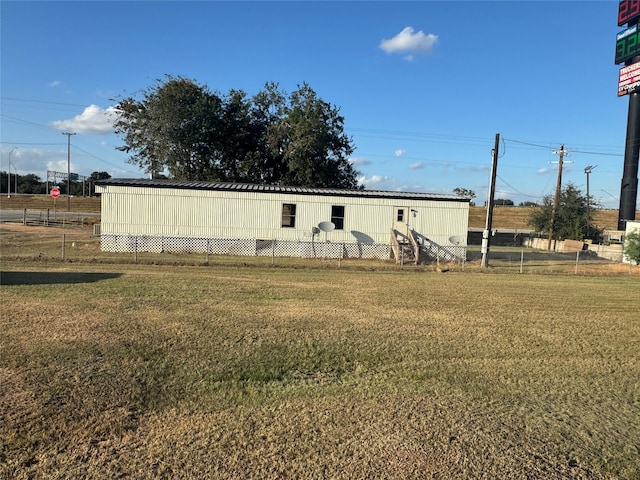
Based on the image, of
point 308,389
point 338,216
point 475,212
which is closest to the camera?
point 308,389

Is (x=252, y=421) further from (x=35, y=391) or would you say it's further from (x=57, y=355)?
(x=57, y=355)

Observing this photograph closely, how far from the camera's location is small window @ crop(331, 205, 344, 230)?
67.7ft

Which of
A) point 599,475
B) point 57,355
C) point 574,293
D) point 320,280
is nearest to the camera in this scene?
point 599,475

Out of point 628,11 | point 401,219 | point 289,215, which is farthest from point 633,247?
point 628,11

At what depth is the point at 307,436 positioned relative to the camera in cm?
346

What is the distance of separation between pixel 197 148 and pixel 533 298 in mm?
26967

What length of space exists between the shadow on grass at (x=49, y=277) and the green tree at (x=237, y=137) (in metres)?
20.9

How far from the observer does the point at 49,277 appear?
36.0 ft

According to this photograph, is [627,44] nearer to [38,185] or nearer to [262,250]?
[262,250]

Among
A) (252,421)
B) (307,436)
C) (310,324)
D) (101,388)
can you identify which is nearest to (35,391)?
(101,388)

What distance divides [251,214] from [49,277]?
1016 centimetres

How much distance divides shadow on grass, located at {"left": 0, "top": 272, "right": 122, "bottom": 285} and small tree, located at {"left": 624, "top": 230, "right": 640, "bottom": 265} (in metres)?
21.5

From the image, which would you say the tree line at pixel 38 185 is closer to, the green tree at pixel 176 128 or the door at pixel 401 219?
the green tree at pixel 176 128

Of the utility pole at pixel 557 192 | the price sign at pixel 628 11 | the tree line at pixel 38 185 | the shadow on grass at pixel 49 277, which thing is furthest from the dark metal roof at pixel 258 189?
the tree line at pixel 38 185
